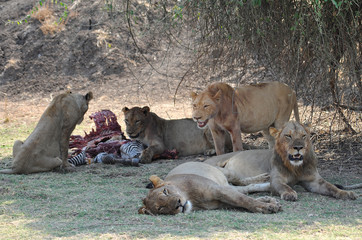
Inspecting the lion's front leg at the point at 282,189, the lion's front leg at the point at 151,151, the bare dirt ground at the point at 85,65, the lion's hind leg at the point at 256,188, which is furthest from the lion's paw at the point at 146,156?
the bare dirt ground at the point at 85,65

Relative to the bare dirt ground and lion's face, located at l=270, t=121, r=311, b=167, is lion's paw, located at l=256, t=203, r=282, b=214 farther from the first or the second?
the bare dirt ground

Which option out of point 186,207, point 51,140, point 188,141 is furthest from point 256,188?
point 188,141

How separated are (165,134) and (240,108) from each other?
5.13ft

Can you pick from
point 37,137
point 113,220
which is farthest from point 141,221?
point 37,137

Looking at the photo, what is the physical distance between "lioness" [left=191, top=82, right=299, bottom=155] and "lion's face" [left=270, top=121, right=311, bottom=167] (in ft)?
5.22

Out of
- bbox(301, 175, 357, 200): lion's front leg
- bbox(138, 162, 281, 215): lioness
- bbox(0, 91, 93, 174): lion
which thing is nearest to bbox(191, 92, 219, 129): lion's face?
bbox(0, 91, 93, 174): lion

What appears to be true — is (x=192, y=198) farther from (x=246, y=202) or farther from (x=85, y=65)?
(x=85, y=65)

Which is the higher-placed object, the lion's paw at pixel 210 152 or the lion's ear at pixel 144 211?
the lion's paw at pixel 210 152

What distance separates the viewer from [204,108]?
22.1 feet

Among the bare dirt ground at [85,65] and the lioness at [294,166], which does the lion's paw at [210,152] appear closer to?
the lioness at [294,166]

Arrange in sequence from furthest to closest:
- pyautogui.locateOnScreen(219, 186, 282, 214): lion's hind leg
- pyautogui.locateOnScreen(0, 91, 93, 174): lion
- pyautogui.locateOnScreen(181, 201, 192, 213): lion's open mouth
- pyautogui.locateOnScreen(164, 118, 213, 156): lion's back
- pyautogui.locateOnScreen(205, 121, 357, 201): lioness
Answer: pyautogui.locateOnScreen(164, 118, 213, 156): lion's back → pyautogui.locateOnScreen(0, 91, 93, 174): lion → pyautogui.locateOnScreen(205, 121, 357, 201): lioness → pyautogui.locateOnScreen(219, 186, 282, 214): lion's hind leg → pyautogui.locateOnScreen(181, 201, 192, 213): lion's open mouth

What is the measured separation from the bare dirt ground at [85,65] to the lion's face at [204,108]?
14.9 feet

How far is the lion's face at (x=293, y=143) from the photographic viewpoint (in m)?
5.10

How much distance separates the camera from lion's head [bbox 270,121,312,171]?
201 inches
